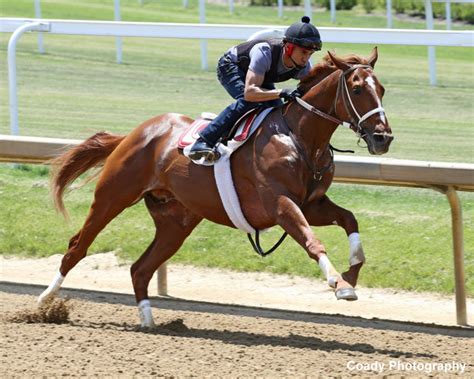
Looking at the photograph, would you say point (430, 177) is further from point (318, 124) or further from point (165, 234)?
point (165, 234)

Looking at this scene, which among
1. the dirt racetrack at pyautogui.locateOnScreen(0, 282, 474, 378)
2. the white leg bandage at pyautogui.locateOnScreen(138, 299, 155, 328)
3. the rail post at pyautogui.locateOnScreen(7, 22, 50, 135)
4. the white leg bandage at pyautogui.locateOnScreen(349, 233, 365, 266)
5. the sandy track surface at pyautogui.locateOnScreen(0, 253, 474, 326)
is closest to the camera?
the dirt racetrack at pyautogui.locateOnScreen(0, 282, 474, 378)

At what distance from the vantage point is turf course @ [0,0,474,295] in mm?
9070

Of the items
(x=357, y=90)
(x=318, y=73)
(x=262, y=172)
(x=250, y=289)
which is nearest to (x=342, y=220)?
(x=262, y=172)

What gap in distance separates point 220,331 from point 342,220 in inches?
44.0

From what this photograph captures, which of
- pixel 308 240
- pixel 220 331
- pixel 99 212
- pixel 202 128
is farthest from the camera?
pixel 99 212

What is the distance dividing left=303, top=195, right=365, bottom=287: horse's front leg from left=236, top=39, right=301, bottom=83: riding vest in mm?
836

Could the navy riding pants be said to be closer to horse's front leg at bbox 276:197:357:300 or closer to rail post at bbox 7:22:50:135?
horse's front leg at bbox 276:197:357:300

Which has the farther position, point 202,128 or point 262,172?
point 202,128

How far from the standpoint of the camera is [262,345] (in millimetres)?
6707

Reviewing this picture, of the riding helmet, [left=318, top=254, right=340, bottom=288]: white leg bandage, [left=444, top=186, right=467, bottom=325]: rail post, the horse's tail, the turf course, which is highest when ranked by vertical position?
the riding helmet

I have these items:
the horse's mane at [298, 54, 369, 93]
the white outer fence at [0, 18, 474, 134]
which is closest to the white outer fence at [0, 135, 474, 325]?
the horse's mane at [298, 54, 369, 93]

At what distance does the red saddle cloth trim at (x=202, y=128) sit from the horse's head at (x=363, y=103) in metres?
0.62

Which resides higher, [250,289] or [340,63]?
[340,63]

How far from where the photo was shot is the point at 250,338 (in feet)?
23.3
